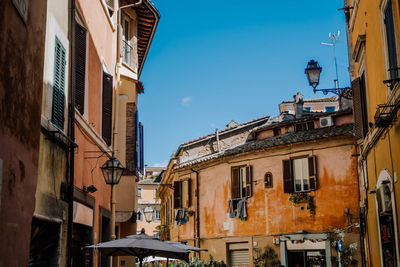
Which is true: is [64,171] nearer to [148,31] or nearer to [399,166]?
[399,166]

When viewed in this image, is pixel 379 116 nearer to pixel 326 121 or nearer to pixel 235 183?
pixel 326 121

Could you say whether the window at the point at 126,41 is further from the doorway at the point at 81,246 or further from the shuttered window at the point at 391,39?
the shuttered window at the point at 391,39

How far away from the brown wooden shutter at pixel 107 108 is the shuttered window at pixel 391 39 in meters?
6.91

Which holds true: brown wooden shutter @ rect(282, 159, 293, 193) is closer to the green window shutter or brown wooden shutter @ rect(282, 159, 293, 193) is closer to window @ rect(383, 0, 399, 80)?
window @ rect(383, 0, 399, 80)

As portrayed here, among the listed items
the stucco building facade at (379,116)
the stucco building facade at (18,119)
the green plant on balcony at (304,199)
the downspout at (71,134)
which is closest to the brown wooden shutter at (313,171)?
the green plant on balcony at (304,199)

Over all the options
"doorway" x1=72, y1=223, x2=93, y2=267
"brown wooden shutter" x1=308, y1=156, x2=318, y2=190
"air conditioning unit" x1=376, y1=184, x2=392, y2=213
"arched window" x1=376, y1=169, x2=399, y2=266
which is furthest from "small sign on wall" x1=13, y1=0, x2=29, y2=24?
"brown wooden shutter" x1=308, y1=156, x2=318, y2=190

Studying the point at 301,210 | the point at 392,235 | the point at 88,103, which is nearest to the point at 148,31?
the point at 88,103

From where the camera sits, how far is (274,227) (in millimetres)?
24422

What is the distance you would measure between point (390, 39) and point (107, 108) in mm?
7142

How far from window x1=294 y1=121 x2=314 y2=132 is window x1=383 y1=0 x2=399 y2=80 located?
706 inches

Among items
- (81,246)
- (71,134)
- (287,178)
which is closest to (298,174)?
(287,178)

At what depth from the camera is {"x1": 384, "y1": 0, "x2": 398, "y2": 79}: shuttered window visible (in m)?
8.91

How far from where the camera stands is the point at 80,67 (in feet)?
35.1

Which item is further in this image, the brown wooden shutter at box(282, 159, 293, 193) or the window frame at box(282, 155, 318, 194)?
the brown wooden shutter at box(282, 159, 293, 193)
